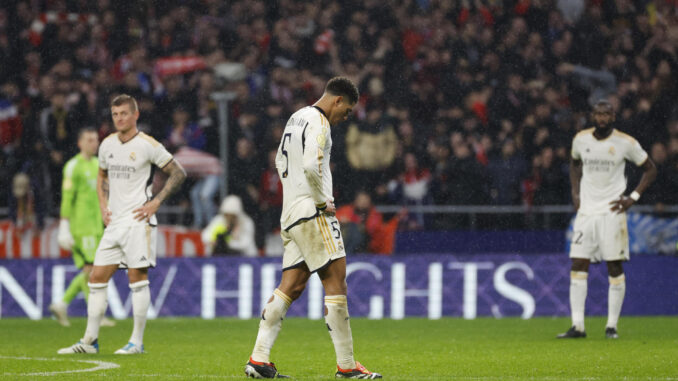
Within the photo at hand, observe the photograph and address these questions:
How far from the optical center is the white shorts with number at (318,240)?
7.22 m

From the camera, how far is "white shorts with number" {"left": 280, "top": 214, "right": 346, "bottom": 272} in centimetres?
722

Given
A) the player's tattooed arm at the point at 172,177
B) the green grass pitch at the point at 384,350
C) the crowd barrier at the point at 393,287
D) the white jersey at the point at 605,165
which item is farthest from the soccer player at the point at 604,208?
the player's tattooed arm at the point at 172,177

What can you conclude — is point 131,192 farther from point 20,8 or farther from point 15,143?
point 20,8

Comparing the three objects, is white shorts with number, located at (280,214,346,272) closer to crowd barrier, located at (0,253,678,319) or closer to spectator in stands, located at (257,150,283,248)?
crowd barrier, located at (0,253,678,319)

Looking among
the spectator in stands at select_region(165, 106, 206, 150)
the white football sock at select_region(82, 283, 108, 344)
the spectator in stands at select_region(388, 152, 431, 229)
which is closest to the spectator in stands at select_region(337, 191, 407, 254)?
the spectator in stands at select_region(388, 152, 431, 229)

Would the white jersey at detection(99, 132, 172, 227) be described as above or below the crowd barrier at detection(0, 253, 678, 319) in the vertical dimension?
above

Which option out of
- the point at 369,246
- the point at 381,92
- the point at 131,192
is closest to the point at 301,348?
the point at 131,192

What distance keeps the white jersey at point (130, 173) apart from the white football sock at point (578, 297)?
450 centimetres

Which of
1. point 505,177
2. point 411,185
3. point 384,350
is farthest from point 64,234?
point 505,177

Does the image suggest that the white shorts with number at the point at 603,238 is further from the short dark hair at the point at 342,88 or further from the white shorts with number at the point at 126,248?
the short dark hair at the point at 342,88

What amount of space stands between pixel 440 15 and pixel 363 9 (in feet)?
4.83

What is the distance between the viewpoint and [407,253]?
16.3 metres

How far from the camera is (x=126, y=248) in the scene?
31.1ft

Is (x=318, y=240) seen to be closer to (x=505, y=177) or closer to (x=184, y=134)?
(x=505, y=177)
